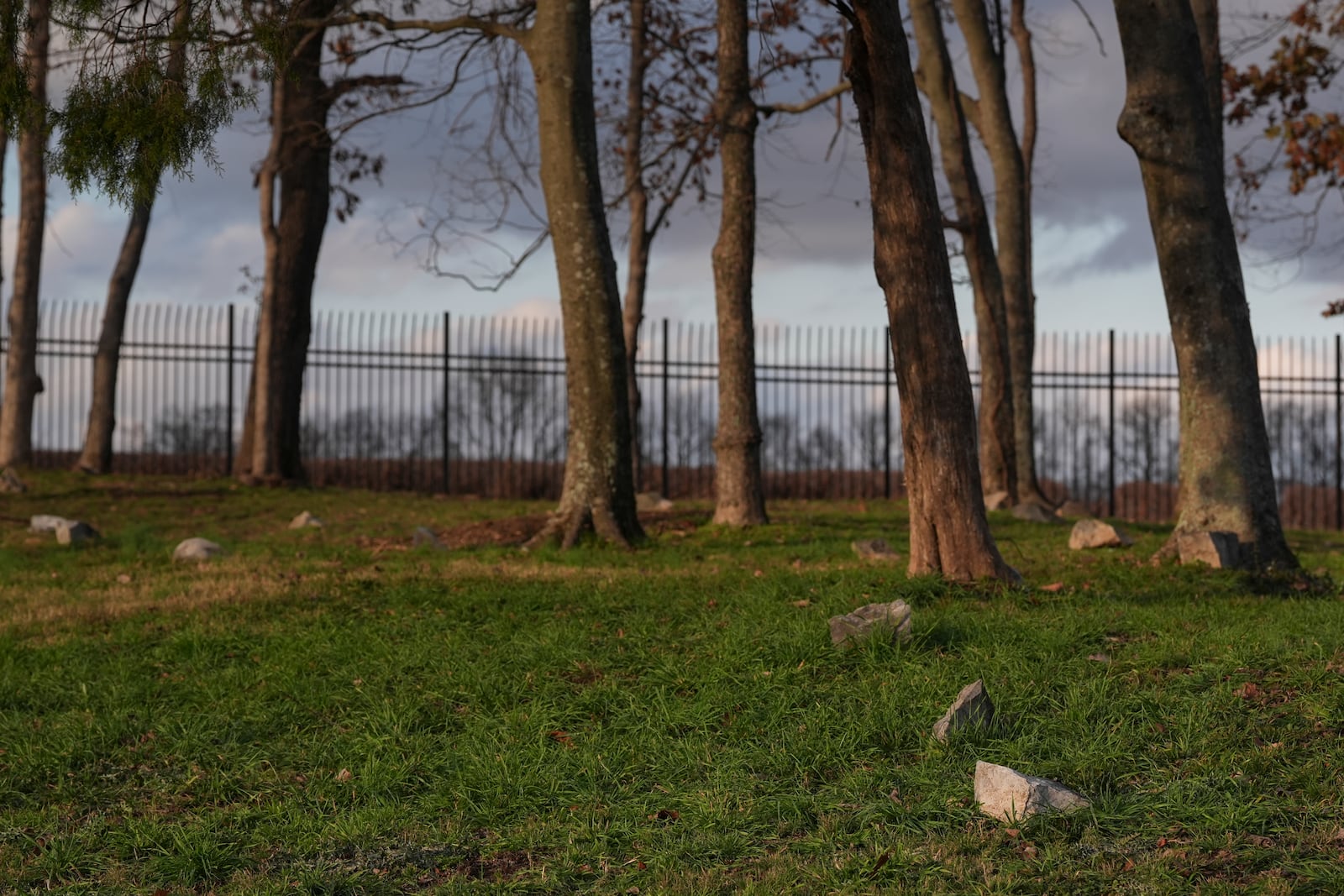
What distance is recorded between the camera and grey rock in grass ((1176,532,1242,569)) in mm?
8570

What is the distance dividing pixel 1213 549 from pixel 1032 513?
4839 millimetres

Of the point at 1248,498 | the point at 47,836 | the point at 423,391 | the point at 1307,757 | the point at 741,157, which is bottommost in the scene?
the point at 47,836

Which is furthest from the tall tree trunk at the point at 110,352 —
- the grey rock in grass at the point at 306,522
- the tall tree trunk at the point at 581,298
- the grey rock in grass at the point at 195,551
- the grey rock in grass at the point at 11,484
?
the tall tree trunk at the point at 581,298

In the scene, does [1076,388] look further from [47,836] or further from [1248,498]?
[47,836]

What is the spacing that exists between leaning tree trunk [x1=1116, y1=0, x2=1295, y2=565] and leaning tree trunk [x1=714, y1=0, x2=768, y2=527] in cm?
377

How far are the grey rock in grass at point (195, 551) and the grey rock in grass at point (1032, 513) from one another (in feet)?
27.7

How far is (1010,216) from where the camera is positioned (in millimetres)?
14961

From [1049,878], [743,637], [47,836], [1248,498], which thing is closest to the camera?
[1049,878]

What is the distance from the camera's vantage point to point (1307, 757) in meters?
4.77

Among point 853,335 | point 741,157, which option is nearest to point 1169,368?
point 853,335

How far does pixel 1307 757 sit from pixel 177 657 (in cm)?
589

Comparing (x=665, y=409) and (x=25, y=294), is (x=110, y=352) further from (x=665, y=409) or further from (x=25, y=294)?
(x=665, y=409)

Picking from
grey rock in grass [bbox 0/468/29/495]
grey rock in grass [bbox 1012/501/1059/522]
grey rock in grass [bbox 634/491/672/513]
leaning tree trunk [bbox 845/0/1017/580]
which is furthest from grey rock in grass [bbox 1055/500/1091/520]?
grey rock in grass [bbox 0/468/29/495]

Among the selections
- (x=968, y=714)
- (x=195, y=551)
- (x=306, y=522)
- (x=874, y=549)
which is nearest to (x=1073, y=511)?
(x=874, y=549)
